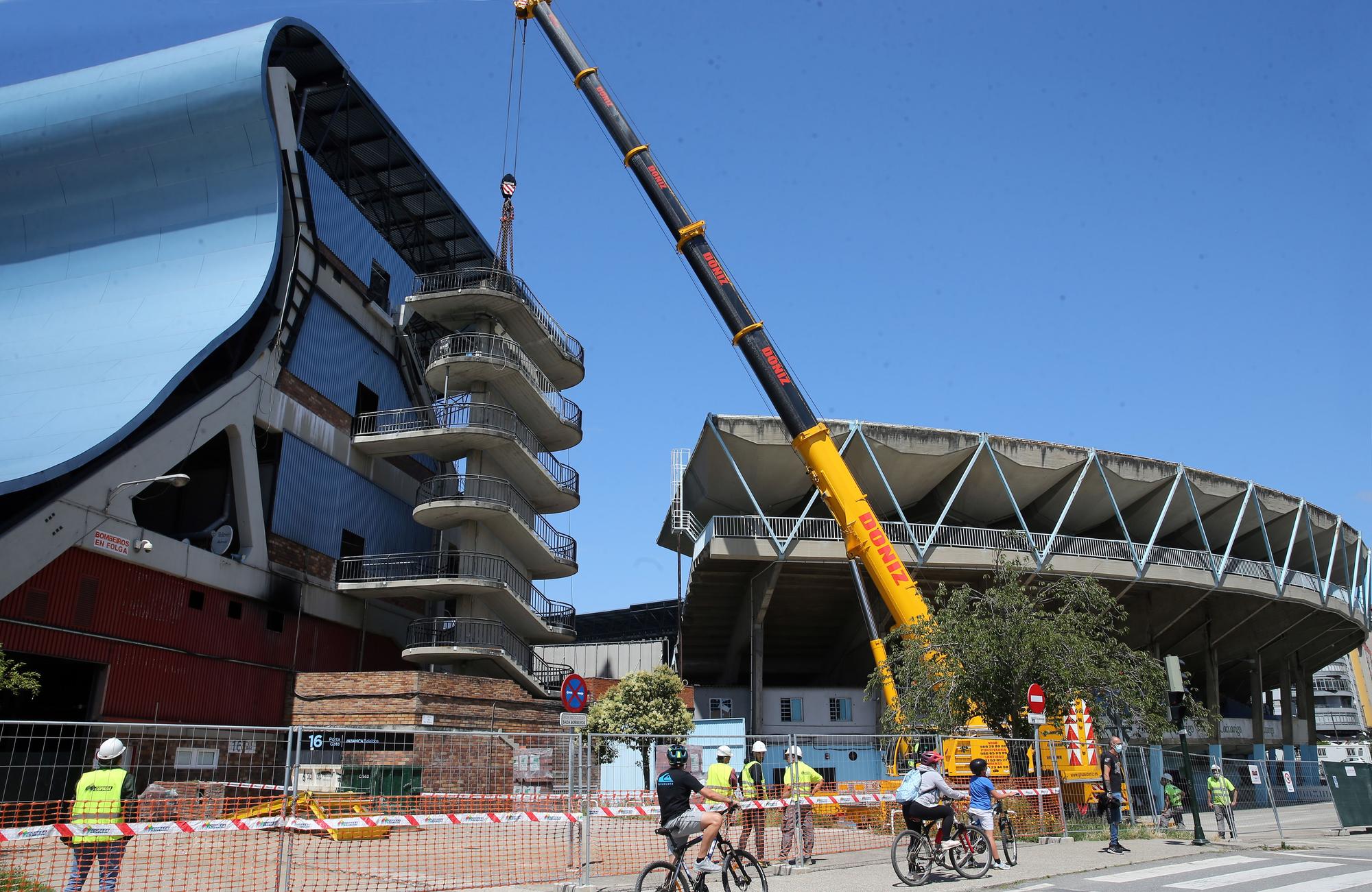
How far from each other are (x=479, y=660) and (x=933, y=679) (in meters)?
16.5

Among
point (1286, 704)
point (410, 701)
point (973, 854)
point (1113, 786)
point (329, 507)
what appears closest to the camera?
point (973, 854)

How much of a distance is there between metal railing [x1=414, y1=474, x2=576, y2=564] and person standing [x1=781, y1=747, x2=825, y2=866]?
1936cm

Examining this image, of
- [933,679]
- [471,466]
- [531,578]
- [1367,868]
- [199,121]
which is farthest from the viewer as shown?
[531,578]

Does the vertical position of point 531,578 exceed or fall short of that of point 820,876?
it exceeds it

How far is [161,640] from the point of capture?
84.5ft

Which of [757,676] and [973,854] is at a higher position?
[757,676]

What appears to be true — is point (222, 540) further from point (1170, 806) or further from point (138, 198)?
point (1170, 806)

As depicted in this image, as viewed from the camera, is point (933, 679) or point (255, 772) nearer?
point (933, 679)

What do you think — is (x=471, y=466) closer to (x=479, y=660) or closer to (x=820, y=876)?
(x=479, y=660)

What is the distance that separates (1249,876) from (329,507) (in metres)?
28.6

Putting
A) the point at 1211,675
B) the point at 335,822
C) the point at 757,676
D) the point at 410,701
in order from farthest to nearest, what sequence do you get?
the point at 1211,675, the point at 757,676, the point at 410,701, the point at 335,822

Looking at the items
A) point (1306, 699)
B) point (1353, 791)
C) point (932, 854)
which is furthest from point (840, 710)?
point (1306, 699)

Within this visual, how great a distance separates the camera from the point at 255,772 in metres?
25.6

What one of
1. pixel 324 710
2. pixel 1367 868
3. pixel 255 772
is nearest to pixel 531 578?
pixel 324 710
